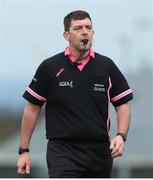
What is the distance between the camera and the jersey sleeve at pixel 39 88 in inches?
310

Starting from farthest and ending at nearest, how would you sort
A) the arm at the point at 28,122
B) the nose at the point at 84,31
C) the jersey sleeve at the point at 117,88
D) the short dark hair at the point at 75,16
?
1. the arm at the point at 28,122
2. the jersey sleeve at the point at 117,88
3. the short dark hair at the point at 75,16
4. the nose at the point at 84,31

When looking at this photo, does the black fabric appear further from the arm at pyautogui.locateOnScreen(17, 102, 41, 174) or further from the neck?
the neck

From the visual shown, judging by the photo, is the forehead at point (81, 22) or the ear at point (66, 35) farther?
the ear at point (66, 35)

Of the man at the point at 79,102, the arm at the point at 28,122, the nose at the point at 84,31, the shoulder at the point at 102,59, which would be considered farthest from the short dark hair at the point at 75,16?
the arm at the point at 28,122

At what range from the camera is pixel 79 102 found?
7754 millimetres

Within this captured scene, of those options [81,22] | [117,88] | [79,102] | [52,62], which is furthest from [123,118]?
[81,22]

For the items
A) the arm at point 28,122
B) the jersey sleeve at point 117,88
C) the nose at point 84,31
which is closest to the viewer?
the nose at point 84,31

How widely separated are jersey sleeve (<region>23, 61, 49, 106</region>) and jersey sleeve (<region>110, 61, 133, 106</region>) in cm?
58

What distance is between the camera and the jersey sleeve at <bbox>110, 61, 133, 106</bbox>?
26.0ft

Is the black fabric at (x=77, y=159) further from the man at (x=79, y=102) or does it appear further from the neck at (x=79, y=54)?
the neck at (x=79, y=54)

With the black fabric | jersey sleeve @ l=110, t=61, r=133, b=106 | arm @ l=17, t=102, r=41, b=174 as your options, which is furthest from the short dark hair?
the black fabric

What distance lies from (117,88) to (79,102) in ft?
1.35

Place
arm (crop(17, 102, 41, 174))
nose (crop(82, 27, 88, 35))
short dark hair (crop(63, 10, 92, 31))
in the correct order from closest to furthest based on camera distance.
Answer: nose (crop(82, 27, 88, 35)) → short dark hair (crop(63, 10, 92, 31)) → arm (crop(17, 102, 41, 174))

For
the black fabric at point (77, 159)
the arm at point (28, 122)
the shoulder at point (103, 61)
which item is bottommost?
the black fabric at point (77, 159)
